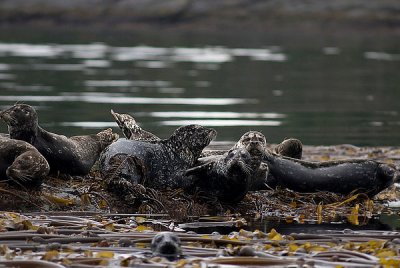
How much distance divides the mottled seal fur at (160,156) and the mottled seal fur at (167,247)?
2328mm

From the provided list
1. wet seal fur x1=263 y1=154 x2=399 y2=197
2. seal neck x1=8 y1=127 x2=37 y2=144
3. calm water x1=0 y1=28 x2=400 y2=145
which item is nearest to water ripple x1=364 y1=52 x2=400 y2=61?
calm water x1=0 y1=28 x2=400 y2=145

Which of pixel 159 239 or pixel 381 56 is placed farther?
pixel 381 56

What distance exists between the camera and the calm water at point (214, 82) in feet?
62.0

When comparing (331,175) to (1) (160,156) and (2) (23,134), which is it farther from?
(2) (23,134)

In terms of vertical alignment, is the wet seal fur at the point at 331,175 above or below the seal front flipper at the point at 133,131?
below

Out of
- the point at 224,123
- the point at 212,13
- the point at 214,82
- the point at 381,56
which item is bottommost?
the point at 224,123

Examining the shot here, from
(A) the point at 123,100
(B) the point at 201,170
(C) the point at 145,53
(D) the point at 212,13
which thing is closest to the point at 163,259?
(B) the point at 201,170

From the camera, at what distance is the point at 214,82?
29.4m

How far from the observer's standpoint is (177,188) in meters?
9.53

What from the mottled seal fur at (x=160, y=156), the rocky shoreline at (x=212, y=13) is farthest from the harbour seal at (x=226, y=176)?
the rocky shoreline at (x=212, y=13)

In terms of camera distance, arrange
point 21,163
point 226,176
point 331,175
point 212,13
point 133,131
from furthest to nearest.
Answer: point 212,13 → point 133,131 → point 331,175 → point 226,176 → point 21,163

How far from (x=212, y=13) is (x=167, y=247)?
48366mm

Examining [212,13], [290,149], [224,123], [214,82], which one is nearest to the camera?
[290,149]

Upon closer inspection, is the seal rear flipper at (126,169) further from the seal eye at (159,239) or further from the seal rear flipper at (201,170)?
the seal eye at (159,239)
